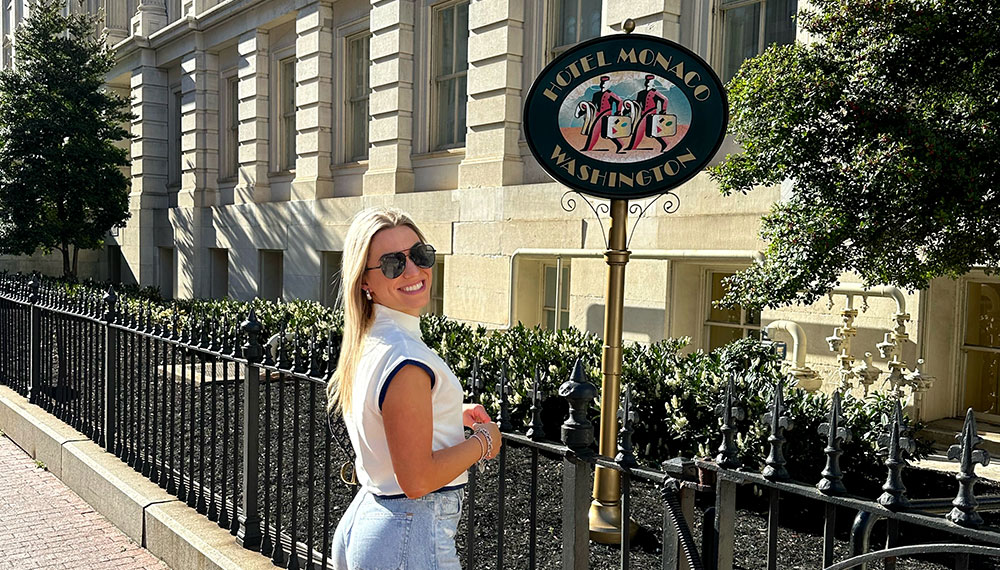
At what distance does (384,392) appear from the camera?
7.95 ft

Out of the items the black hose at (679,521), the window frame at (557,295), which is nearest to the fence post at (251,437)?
the black hose at (679,521)

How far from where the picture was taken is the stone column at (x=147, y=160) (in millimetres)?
23688

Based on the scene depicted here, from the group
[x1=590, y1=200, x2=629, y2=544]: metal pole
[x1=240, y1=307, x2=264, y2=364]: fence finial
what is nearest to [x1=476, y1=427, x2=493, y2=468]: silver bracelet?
[x1=590, y1=200, x2=629, y2=544]: metal pole

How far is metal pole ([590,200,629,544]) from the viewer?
15.5ft

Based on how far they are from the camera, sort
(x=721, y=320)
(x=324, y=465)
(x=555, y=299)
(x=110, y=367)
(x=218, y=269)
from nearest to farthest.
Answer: (x=324, y=465)
(x=110, y=367)
(x=721, y=320)
(x=555, y=299)
(x=218, y=269)

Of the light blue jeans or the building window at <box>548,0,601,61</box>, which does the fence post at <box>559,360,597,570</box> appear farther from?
the building window at <box>548,0,601,61</box>

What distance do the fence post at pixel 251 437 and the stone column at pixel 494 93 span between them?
847 centimetres

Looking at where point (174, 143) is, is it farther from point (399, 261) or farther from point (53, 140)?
point (399, 261)

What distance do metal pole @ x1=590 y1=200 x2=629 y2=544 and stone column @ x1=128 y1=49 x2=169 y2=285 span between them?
2158 cm

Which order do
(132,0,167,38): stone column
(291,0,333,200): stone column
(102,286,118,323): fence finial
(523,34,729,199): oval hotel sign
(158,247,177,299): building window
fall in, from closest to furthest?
1. (523,34,729,199): oval hotel sign
2. (102,286,118,323): fence finial
3. (291,0,333,200): stone column
4. (132,0,167,38): stone column
5. (158,247,177,299): building window

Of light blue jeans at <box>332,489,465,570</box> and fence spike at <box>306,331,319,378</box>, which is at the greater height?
fence spike at <box>306,331,319,378</box>

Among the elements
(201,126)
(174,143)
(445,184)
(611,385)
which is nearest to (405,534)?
(611,385)

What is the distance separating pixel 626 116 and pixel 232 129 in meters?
18.0

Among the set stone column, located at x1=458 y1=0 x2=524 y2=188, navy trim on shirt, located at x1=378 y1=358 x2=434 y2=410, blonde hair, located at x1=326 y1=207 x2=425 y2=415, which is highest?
stone column, located at x1=458 y1=0 x2=524 y2=188
